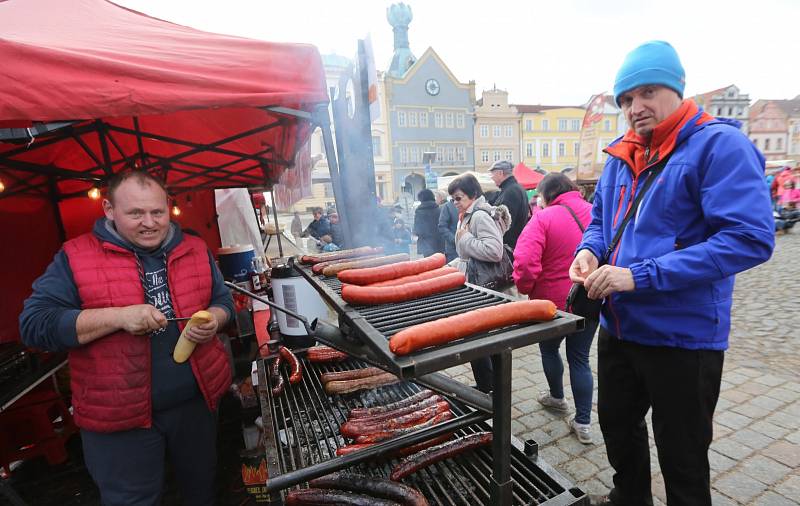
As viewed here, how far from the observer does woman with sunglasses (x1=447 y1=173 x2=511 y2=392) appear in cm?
388

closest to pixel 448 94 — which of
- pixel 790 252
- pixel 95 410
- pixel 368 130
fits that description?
pixel 790 252

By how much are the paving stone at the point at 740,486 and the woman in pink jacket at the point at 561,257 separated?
3.10ft

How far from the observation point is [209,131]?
432 cm

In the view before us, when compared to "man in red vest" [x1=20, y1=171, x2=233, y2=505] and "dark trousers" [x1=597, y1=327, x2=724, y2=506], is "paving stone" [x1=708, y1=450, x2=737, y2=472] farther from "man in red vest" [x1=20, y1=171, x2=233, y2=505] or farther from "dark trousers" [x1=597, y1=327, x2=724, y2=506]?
"man in red vest" [x1=20, y1=171, x2=233, y2=505]

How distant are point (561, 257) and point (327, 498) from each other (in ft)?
9.03

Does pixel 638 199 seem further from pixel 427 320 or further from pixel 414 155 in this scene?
pixel 414 155

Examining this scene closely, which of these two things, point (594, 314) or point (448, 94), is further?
point (448, 94)

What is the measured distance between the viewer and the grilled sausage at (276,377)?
2922mm

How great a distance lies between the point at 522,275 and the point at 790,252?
42.2ft

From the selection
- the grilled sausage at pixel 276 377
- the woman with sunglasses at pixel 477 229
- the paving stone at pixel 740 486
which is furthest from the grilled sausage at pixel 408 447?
the paving stone at pixel 740 486

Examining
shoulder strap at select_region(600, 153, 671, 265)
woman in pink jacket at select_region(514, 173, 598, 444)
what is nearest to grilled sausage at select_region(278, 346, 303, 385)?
woman in pink jacket at select_region(514, 173, 598, 444)

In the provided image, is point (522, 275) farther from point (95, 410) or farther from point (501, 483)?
point (95, 410)

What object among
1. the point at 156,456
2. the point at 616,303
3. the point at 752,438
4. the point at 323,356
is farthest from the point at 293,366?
the point at 752,438

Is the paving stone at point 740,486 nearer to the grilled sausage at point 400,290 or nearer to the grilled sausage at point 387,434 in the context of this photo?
the grilled sausage at point 387,434
